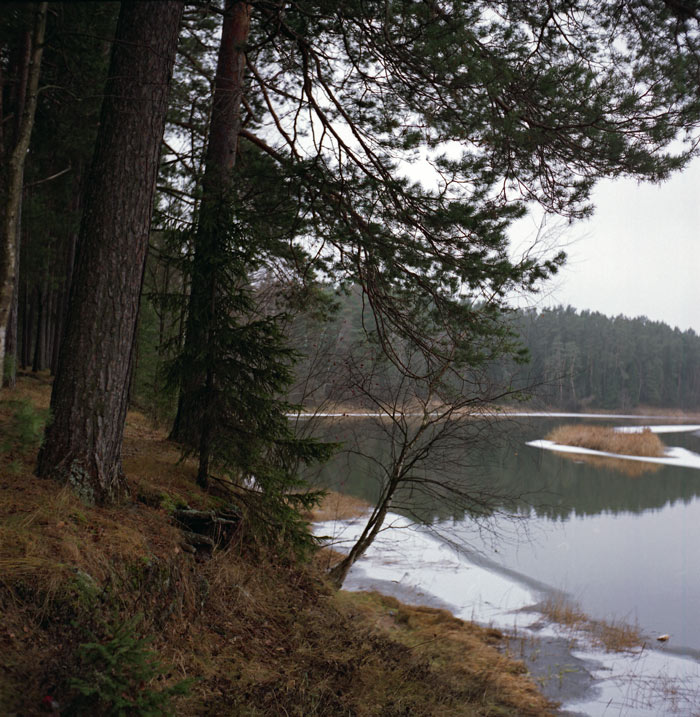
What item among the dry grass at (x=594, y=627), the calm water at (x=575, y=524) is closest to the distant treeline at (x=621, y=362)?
the calm water at (x=575, y=524)

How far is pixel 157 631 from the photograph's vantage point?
3432 mm

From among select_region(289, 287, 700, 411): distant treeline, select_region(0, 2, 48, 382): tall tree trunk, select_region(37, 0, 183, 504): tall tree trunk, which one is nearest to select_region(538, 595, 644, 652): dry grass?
select_region(37, 0, 183, 504): tall tree trunk

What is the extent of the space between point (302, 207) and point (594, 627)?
692 cm

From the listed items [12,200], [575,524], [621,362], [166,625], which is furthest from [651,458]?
[621,362]

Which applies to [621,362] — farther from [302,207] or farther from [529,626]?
[302,207]

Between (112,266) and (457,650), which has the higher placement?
(112,266)

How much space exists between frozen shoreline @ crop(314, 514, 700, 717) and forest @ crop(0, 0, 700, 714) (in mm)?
1753

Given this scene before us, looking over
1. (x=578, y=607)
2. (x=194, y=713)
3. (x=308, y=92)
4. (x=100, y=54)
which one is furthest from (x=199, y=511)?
(x=100, y=54)

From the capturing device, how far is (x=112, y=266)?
4.18m

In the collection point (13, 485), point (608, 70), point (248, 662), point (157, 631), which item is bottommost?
point (248, 662)

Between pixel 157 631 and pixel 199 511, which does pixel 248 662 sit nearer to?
pixel 157 631

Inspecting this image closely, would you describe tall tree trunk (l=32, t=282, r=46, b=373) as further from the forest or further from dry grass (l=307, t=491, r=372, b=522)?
dry grass (l=307, t=491, r=372, b=522)

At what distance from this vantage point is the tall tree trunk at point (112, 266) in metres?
4.09

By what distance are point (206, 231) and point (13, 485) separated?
99.1 inches
